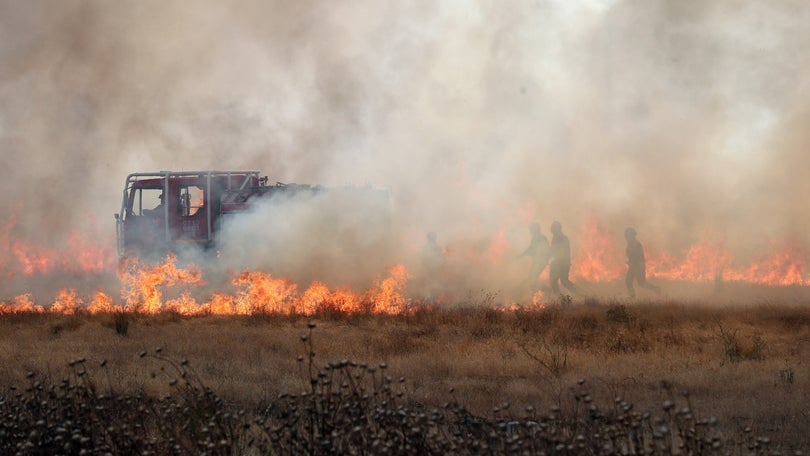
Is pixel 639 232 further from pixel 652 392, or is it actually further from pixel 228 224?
pixel 652 392

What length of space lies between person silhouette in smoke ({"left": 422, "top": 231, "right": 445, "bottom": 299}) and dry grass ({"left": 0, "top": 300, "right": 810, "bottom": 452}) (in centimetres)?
528

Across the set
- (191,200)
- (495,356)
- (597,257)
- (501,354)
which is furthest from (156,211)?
(495,356)

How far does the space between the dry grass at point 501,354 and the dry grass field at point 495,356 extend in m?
0.03

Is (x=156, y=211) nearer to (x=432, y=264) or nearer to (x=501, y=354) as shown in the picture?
(x=432, y=264)

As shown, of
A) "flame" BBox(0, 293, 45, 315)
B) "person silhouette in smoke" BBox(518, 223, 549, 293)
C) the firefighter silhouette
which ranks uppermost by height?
the firefighter silhouette

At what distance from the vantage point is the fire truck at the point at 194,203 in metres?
20.5

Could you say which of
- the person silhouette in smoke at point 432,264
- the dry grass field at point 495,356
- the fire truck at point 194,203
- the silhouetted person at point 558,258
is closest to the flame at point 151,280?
the fire truck at point 194,203

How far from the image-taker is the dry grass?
766cm

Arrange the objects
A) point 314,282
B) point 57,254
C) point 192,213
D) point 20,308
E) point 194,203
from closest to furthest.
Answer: point 20,308 < point 314,282 < point 192,213 < point 194,203 < point 57,254

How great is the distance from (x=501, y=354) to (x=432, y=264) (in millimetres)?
10160

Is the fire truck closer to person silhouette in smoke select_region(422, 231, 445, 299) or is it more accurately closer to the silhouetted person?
person silhouette in smoke select_region(422, 231, 445, 299)

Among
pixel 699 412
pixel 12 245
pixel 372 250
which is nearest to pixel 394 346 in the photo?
pixel 699 412

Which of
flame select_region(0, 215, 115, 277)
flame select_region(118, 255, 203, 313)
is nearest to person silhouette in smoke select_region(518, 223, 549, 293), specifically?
flame select_region(118, 255, 203, 313)

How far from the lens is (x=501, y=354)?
1020 centimetres
